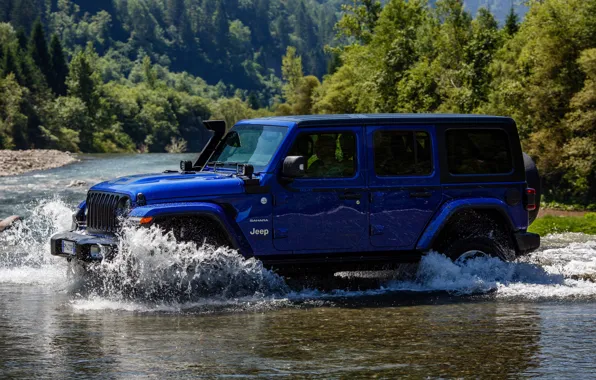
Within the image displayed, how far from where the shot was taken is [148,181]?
35.4 ft

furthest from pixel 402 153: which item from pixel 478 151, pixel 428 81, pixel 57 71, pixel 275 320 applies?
pixel 57 71

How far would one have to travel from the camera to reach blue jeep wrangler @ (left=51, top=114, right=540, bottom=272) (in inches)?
422

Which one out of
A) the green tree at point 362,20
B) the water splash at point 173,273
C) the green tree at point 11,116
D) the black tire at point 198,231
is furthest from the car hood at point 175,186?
the green tree at point 11,116

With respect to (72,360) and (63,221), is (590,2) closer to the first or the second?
(63,221)

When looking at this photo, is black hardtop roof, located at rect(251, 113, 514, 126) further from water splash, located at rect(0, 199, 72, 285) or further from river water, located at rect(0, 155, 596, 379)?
water splash, located at rect(0, 199, 72, 285)

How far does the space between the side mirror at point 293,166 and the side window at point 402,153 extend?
1.05 meters

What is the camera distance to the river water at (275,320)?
7.64 metres

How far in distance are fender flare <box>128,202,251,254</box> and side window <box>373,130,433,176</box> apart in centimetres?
176

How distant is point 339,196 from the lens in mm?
11234

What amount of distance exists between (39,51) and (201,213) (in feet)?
455

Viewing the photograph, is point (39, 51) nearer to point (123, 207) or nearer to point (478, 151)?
point (478, 151)

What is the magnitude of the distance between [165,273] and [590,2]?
114ft

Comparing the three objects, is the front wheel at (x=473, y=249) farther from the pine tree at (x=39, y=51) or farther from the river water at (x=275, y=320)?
the pine tree at (x=39, y=51)

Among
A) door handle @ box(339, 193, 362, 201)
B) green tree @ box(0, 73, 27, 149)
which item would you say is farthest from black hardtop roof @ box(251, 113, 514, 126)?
green tree @ box(0, 73, 27, 149)
